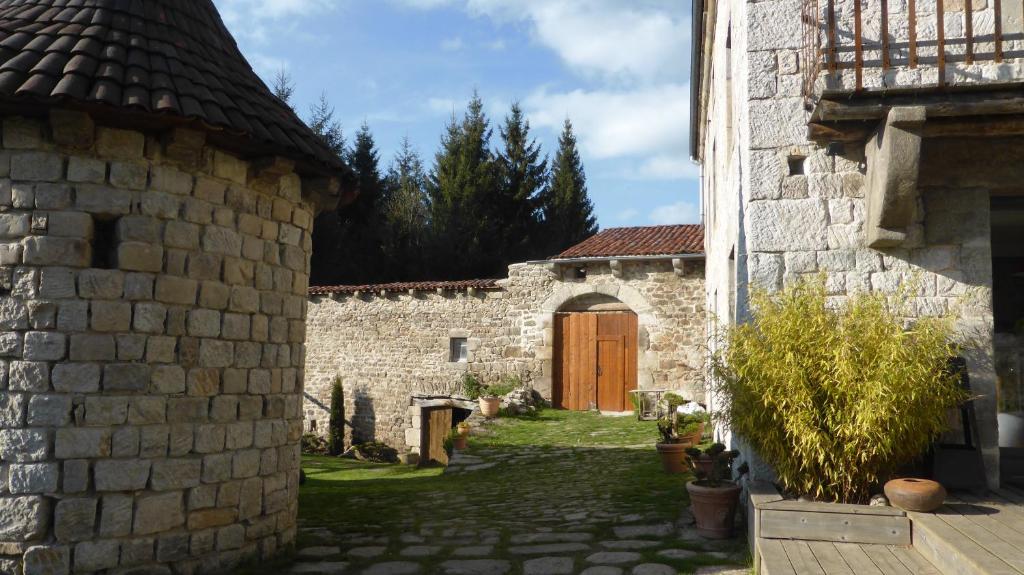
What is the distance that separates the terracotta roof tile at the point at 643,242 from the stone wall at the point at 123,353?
10787 mm

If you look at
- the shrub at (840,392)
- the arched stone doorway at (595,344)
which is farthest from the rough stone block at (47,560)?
the arched stone doorway at (595,344)

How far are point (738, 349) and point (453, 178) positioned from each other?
2418 centimetres

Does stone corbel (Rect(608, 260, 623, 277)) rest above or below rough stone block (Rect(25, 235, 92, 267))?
above

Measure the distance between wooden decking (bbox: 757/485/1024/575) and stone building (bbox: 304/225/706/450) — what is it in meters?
9.32

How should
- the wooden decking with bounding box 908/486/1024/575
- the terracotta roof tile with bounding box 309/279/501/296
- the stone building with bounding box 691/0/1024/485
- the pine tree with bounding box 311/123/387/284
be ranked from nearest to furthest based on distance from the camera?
the wooden decking with bounding box 908/486/1024/575, the stone building with bounding box 691/0/1024/485, the terracotta roof tile with bounding box 309/279/501/296, the pine tree with bounding box 311/123/387/284

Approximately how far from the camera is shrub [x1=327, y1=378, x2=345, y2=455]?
18.5m

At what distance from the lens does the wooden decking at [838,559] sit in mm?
3846

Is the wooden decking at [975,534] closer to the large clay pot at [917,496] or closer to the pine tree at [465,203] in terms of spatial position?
the large clay pot at [917,496]

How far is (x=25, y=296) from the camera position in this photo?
4.36 metres

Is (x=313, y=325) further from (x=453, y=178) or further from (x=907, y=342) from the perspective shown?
(x=907, y=342)

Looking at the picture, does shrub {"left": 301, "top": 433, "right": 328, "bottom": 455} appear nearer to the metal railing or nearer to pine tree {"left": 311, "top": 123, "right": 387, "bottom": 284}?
pine tree {"left": 311, "top": 123, "right": 387, "bottom": 284}

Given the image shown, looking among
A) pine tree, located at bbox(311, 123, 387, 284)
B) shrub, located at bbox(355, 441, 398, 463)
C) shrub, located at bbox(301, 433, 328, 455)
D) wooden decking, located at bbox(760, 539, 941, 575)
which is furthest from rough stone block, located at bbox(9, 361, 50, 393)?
pine tree, located at bbox(311, 123, 387, 284)

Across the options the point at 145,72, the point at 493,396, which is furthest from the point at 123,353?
the point at 493,396

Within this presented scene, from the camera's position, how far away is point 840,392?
461 cm
